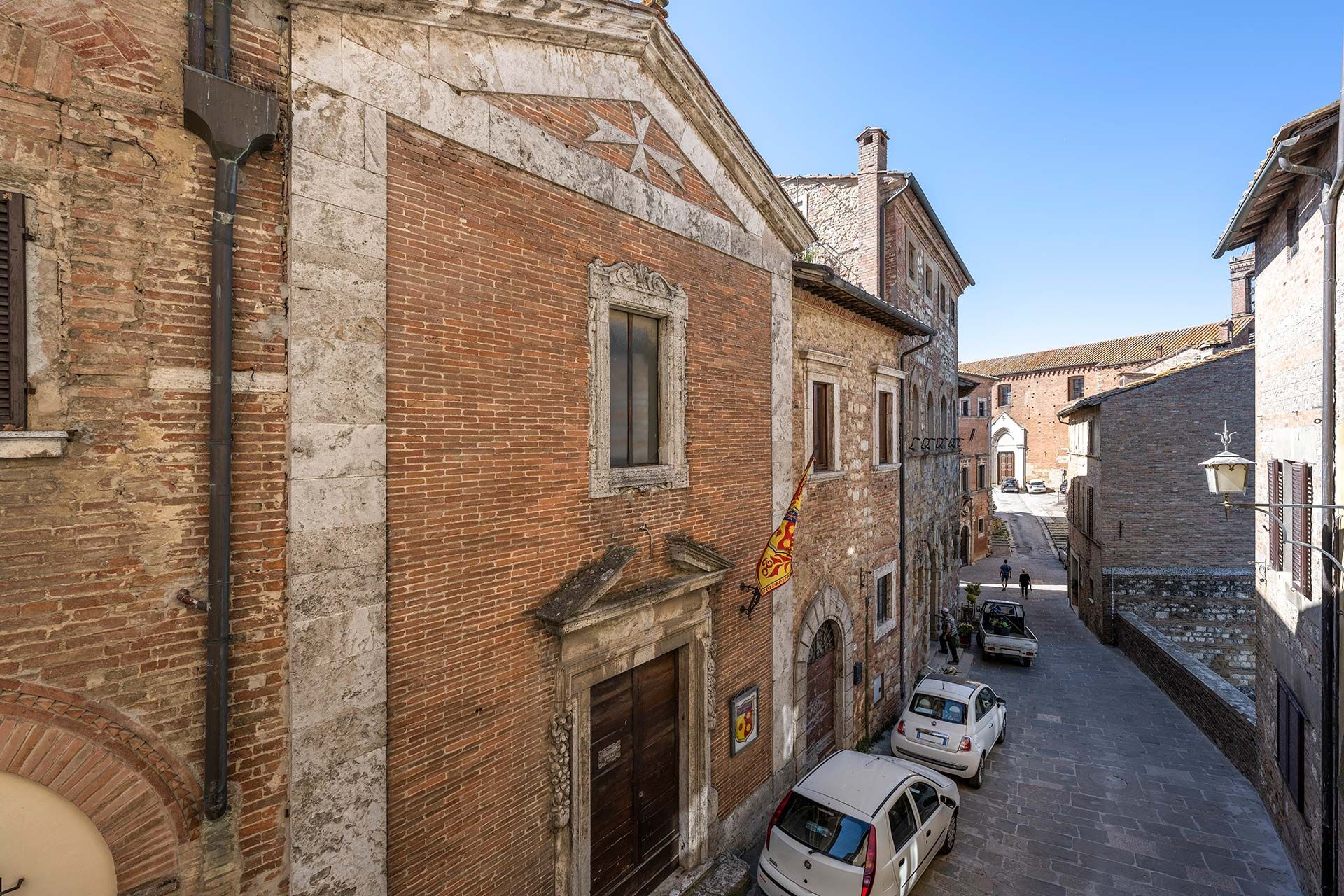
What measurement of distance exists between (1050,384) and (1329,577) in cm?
4780

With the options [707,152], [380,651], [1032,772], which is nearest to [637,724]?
[380,651]

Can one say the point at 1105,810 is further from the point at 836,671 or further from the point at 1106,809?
the point at 836,671

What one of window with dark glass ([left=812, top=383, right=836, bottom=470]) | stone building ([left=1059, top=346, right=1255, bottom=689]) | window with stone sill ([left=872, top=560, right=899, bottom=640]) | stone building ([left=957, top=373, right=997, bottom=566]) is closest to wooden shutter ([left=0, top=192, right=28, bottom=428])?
window with dark glass ([left=812, top=383, right=836, bottom=470])

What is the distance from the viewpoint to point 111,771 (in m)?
3.36

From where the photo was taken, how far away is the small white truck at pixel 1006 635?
16.8 m

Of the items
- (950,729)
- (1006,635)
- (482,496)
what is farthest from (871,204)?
(482,496)

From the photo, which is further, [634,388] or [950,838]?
[950,838]

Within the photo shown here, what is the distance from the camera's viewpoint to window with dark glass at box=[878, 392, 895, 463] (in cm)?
1265

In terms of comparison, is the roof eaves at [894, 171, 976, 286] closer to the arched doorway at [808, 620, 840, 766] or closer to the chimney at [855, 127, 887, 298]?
the chimney at [855, 127, 887, 298]

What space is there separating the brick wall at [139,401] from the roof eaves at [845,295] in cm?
705

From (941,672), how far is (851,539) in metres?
7.47

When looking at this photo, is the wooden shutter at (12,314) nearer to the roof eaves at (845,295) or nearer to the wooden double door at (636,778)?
the wooden double door at (636,778)

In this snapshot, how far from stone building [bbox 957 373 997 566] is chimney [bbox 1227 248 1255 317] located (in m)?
10.8

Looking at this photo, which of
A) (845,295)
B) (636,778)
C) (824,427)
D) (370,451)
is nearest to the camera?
(370,451)
